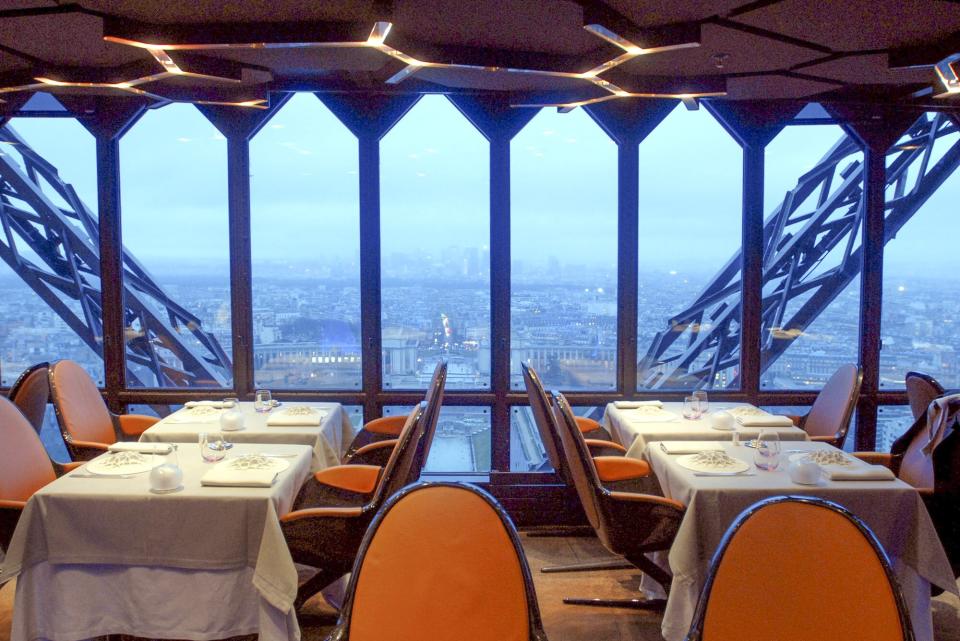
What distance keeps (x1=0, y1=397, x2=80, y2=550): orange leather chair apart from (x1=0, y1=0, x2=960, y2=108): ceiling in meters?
1.78

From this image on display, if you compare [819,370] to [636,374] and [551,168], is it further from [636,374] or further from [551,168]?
[551,168]

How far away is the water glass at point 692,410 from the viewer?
14.2 feet

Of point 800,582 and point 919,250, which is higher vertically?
point 919,250

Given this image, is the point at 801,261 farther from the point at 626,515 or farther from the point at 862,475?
the point at 626,515

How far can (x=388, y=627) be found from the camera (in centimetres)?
193

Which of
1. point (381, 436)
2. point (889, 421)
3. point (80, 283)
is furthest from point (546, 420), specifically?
point (80, 283)

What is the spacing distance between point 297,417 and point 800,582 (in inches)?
120

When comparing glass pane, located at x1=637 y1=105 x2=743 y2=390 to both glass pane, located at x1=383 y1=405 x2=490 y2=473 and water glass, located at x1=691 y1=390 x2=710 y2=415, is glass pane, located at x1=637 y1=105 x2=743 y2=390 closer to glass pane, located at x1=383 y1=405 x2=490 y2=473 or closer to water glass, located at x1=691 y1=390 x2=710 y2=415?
water glass, located at x1=691 y1=390 x2=710 y2=415

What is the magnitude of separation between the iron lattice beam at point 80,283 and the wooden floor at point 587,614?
196 cm

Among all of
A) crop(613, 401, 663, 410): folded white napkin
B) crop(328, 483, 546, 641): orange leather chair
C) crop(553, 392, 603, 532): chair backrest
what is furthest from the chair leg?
crop(328, 483, 546, 641): orange leather chair

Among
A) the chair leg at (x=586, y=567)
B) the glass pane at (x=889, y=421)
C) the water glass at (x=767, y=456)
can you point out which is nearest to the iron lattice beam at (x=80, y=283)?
the chair leg at (x=586, y=567)

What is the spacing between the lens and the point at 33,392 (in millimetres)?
4445

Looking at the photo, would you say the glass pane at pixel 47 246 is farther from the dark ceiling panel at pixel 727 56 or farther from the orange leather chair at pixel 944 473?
the orange leather chair at pixel 944 473

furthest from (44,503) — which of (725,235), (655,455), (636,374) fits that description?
(725,235)
